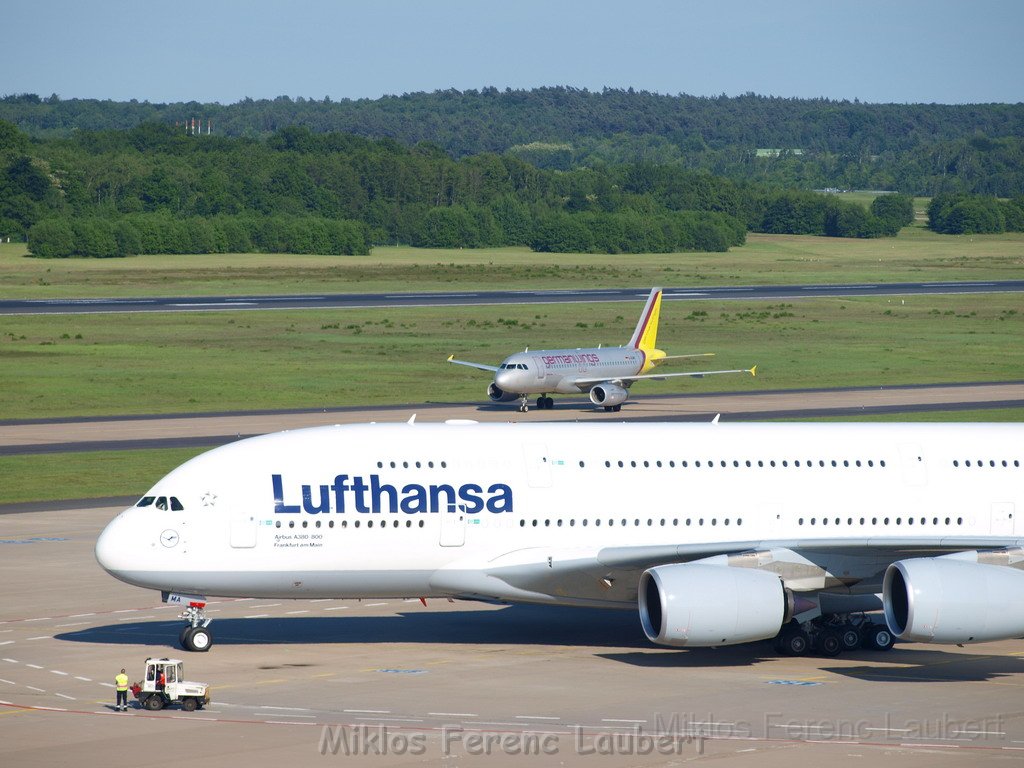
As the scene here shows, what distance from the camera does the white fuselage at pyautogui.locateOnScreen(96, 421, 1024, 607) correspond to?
111 feet

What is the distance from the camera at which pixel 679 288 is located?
6929 inches

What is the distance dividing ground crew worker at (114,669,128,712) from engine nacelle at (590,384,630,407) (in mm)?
57949

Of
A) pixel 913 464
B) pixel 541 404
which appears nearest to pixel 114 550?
pixel 913 464

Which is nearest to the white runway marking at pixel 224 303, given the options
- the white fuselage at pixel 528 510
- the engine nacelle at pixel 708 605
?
the white fuselage at pixel 528 510

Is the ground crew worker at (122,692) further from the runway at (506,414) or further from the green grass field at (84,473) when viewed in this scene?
the runway at (506,414)

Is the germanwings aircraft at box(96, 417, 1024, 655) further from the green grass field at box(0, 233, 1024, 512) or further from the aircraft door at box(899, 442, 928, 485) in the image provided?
the green grass field at box(0, 233, 1024, 512)

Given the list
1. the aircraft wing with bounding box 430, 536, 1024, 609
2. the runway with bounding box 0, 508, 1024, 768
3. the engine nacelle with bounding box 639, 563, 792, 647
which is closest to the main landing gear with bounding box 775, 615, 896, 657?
the runway with bounding box 0, 508, 1024, 768

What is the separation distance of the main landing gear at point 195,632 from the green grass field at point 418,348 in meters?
51.7

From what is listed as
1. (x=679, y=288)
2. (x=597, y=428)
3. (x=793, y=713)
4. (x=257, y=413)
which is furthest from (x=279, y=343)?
(x=793, y=713)

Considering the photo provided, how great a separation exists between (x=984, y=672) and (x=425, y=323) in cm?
10197

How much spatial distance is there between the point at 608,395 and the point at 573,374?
287 centimetres

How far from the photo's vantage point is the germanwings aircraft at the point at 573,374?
8681 centimetres

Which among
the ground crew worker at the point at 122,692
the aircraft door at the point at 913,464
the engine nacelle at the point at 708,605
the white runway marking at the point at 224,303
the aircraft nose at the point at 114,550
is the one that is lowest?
the ground crew worker at the point at 122,692

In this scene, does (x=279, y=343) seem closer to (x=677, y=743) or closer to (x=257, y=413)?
(x=257, y=413)
